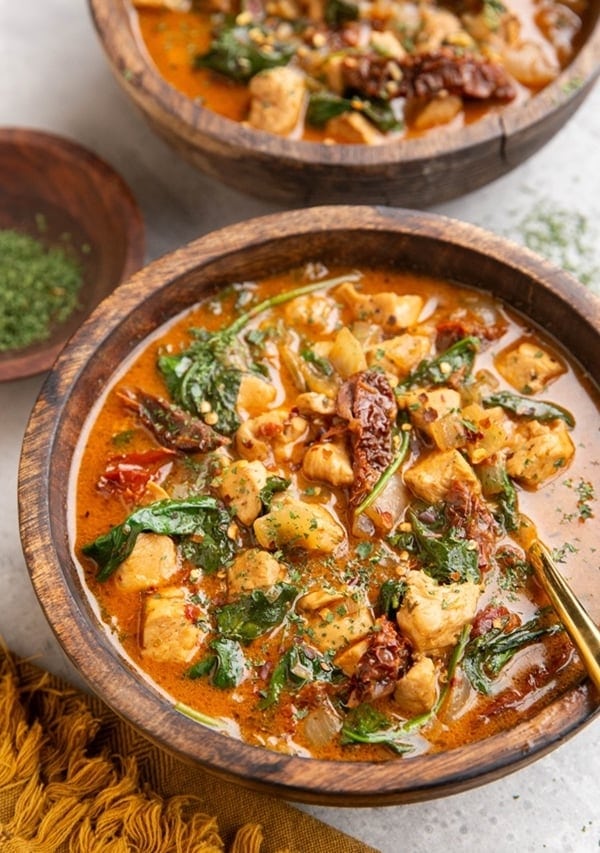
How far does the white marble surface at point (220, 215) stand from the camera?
179 inches

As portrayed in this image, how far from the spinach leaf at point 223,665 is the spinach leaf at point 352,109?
2.65 meters

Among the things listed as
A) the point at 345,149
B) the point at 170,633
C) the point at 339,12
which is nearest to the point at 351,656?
the point at 170,633

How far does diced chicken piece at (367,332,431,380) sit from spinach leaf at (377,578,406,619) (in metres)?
0.86

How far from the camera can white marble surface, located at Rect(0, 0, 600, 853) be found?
4543mm

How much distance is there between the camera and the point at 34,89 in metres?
6.43

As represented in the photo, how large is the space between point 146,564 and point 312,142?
2081 millimetres

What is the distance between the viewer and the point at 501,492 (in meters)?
4.20

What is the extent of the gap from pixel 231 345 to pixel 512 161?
1680mm

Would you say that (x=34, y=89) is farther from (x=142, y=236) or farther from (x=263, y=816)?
(x=263, y=816)

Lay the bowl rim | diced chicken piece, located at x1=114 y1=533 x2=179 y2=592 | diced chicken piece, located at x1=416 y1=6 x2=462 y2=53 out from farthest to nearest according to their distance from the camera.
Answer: diced chicken piece, located at x1=416 y1=6 x2=462 y2=53, the bowl rim, diced chicken piece, located at x1=114 y1=533 x2=179 y2=592

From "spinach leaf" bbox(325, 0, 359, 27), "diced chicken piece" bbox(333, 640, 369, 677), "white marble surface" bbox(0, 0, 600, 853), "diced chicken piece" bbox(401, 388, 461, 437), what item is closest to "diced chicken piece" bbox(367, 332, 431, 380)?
"diced chicken piece" bbox(401, 388, 461, 437)

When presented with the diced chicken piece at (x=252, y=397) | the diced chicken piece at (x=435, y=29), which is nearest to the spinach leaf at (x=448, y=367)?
the diced chicken piece at (x=252, y=397)

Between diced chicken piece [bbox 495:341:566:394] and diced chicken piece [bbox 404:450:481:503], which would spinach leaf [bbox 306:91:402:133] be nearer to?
diced chicken piece [bbox 495:341:566:394]

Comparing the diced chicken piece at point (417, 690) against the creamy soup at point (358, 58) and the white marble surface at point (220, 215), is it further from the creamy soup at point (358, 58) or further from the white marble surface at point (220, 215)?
the creamy soup at point (358, 58)
